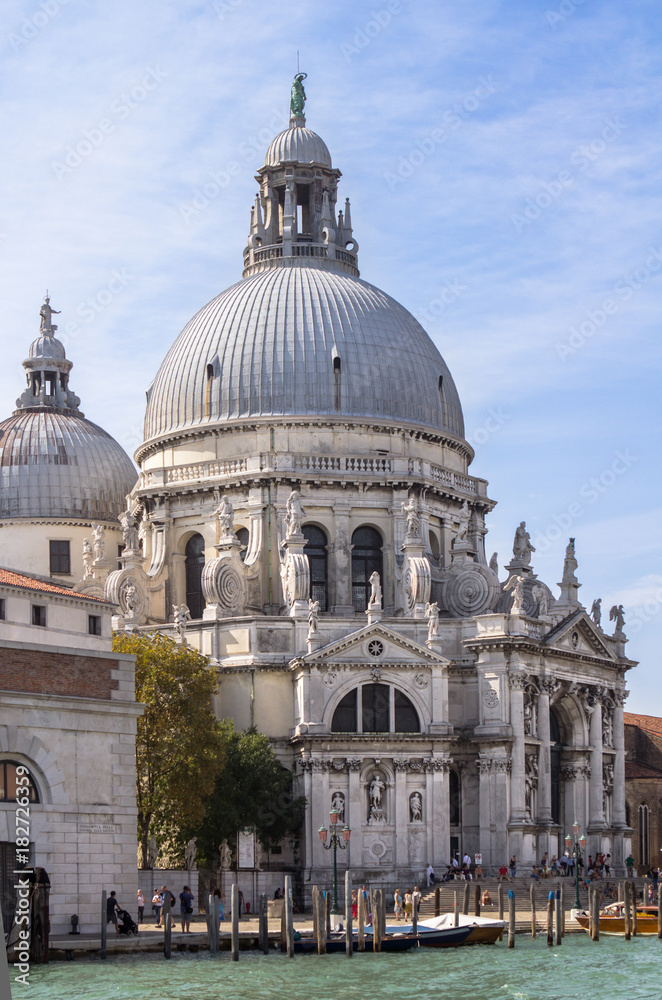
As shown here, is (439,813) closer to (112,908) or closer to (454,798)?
(454,798)

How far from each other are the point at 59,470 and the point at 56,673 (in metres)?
34.8

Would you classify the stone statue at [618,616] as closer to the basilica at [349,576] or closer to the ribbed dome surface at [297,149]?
the basilica at [349,576]

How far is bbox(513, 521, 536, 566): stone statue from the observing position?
66875mm

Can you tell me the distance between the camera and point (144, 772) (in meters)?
49.7

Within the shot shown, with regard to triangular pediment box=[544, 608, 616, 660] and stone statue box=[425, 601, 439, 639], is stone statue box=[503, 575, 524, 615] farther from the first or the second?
stone statue box=[425, 601, 439, 639]

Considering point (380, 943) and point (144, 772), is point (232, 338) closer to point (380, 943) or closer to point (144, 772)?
point (144, 772)

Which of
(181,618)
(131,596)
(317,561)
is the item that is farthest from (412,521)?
(131,596)

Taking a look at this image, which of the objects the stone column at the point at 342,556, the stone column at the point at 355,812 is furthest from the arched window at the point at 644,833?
the stone column at the point at 355,812

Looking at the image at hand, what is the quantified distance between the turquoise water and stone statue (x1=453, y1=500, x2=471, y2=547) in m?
26.0

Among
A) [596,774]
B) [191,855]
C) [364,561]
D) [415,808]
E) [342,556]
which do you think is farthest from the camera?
[364,561]

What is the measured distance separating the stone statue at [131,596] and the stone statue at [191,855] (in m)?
10.5

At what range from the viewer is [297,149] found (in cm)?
7038

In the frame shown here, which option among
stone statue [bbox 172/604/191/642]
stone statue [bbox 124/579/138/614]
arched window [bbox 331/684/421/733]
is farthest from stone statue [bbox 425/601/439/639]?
stone statue [bbox 124/579/138/614]

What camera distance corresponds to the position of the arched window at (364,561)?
211 ft
